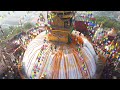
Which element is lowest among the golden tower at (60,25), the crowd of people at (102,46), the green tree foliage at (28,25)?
the crowd of people at (102,46)

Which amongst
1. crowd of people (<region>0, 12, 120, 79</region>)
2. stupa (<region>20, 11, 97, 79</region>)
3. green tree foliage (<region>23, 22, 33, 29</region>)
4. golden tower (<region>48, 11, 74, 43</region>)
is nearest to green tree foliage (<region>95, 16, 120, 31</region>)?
crowd of people (<region>0, 12, 120, 79</region>)

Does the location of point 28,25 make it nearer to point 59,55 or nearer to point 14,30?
point 14,30

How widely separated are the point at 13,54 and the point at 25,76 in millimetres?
1227

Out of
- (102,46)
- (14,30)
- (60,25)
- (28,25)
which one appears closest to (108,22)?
(102,46)

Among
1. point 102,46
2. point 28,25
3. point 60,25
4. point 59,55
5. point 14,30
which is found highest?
point 60,25

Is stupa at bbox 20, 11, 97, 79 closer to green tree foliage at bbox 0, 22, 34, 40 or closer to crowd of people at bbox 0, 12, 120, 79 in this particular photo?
crowd of people at bbox 0, 12, 120, 79

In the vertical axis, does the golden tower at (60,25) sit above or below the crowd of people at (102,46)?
above

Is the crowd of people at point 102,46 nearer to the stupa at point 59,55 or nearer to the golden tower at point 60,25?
the stupa at point 59,55

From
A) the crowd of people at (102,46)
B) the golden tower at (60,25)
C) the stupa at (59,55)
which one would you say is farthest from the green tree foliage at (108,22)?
the golden tower at (60,25)

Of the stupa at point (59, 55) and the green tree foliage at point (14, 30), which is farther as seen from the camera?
the green tree foliage at point (14, 30)

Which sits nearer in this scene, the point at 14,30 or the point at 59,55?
the point at 59,55

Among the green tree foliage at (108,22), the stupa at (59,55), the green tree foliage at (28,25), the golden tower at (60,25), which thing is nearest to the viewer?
the golden tower at (60,25)

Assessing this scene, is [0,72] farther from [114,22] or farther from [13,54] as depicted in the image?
[114,22]

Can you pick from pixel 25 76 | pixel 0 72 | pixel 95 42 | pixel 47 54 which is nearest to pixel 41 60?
pixel 47 54
